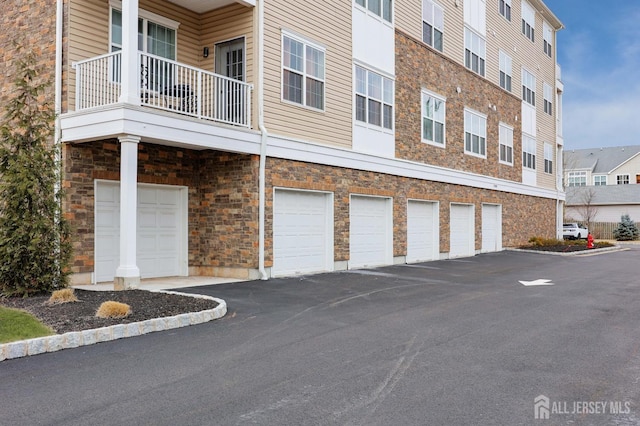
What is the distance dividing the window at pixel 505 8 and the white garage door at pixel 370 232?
612 inches

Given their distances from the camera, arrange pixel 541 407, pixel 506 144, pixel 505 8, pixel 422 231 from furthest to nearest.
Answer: pixel 505 8 → pixel 506 144 → pixel 422 231 → pixel 541 407

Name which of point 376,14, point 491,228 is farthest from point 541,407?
point 491,228

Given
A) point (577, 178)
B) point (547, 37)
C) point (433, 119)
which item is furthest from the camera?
point (577, 178)

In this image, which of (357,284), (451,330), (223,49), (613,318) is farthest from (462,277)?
(223,49)

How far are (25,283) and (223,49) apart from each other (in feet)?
25.7

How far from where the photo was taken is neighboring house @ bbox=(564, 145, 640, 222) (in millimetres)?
55625

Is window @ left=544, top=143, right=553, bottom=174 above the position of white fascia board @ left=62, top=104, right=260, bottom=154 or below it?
above

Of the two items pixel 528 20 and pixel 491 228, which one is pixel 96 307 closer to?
pixel 491 228

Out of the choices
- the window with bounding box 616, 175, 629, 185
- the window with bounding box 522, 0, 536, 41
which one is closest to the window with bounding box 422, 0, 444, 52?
the window with bounding box 522, 0, 536, 41

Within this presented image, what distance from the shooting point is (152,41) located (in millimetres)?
14047

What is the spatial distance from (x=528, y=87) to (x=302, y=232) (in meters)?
22.1

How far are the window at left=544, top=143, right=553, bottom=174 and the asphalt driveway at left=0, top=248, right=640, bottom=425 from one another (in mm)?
24616

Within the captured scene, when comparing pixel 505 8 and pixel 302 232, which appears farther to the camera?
pixel 505 8
